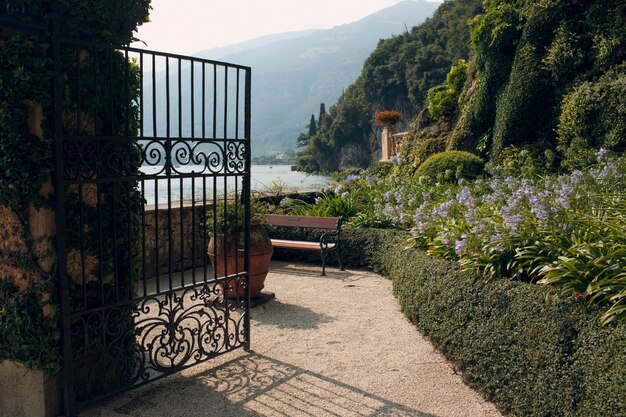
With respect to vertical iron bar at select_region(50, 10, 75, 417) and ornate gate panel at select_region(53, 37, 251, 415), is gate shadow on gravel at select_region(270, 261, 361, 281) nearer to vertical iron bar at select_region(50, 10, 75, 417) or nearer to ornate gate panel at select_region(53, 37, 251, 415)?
ornate gate panel at select_region(53, 37, 251, 415)

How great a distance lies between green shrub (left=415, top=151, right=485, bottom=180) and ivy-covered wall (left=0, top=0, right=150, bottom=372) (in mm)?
9029

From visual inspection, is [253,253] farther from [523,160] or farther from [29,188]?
[523,160]

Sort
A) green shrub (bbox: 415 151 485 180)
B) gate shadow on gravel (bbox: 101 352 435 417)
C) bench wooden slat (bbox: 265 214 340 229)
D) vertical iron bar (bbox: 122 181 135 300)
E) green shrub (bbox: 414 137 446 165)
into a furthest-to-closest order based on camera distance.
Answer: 1. green shrub (bbox: 414 137 446 165)
2. green shrub (bbox: 415 151 485 180)
3. bench wooden slat (bbox: 265 214 340 229)
4. vertical iron bar (bbox: 122 181 135 300)
5. gate shadow on gravel (bbox: 101 352 435 417)

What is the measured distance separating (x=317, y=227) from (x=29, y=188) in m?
6.06

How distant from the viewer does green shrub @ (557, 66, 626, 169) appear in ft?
34.0

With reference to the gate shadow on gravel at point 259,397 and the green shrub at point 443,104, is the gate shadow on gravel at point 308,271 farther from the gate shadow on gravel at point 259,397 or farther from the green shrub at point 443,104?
the green shrub at point 443,104

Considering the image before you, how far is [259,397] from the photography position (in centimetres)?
409

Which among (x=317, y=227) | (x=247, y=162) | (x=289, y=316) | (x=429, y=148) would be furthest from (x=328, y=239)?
(x=429, y=148)

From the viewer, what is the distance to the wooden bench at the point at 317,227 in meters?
8.81

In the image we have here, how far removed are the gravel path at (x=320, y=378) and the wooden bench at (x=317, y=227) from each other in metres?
2.38

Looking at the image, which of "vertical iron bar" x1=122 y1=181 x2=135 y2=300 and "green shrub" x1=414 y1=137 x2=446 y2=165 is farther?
"green shrub" x1=414 y1=137 x2=446 y2=165

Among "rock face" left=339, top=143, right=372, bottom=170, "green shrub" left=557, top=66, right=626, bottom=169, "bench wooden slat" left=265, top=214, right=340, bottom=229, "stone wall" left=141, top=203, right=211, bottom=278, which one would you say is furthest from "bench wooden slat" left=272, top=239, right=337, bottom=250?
"rock face" left=339, top=143, right=372, bottom=170

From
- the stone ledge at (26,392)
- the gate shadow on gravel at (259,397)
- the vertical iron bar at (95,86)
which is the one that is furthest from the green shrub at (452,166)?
the stone ledge at (26,392)

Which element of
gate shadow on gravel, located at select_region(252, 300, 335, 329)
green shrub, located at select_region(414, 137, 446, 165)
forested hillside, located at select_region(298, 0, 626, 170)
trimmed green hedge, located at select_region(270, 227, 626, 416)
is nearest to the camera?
trimmed green hedge, located at select_region(270, 227, 626, 416)
